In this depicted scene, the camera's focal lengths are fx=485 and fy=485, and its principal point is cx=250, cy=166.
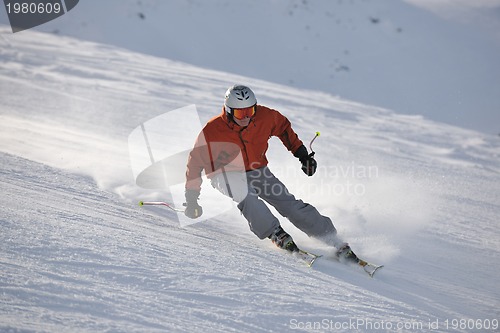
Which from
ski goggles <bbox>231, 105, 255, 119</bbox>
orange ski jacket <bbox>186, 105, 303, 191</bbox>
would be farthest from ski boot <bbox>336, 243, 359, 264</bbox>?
ski goggles <bbox>231, 105, 255, 119</bbox>

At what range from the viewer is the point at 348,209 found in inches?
202

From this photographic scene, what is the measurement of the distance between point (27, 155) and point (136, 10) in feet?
57.7

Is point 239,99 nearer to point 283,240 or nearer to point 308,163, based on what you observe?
point 308,163

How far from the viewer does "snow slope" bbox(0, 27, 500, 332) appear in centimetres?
246

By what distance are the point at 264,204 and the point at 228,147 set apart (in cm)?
64

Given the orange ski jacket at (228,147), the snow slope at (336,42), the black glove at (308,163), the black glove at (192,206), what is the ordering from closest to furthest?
the black glove at (192,206) → the orange ski jacket at (228,147) → the black glove at (308,163) → the snow slope at (336,42)

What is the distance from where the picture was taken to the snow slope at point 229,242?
246cm

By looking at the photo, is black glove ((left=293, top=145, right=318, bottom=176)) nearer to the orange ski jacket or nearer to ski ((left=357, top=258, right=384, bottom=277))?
the orange ski jacket

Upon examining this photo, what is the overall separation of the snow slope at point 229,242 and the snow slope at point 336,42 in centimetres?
748

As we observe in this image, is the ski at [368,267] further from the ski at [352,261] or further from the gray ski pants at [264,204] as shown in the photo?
the gray ski pants at [264,204]

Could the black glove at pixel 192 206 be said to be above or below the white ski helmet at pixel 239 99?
below

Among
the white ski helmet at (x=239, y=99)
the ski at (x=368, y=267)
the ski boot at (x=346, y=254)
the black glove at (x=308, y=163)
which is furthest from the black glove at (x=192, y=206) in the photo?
the ski at (x=368, y=267)

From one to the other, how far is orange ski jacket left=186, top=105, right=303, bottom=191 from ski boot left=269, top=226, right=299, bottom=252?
2.37 feet

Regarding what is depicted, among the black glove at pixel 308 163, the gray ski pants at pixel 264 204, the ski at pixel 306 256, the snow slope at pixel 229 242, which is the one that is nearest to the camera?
the snow slope at pixel 229 242
